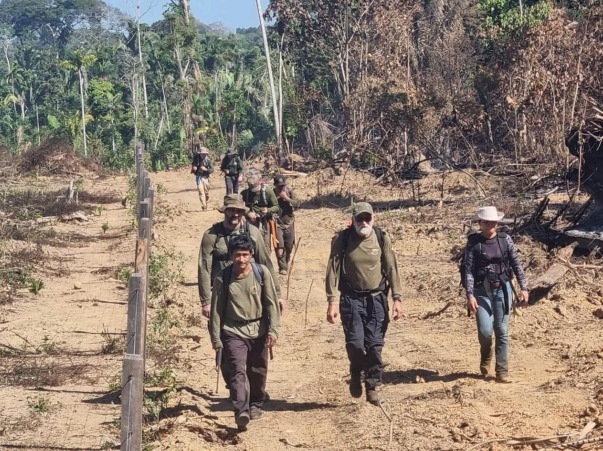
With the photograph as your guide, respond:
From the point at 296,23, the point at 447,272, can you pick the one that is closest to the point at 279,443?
the point at 447,272

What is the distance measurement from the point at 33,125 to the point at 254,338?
54355 millimetres

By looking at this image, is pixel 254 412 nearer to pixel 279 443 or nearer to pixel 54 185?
pixel 279 443

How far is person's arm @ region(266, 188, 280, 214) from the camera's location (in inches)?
527

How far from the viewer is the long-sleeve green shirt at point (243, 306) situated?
7535 mm

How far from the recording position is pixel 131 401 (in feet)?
18.9

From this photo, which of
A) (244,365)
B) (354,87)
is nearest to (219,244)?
(244,365)

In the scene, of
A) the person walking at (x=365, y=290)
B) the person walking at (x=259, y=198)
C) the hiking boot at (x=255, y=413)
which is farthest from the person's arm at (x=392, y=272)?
the person walking at (x=259, y=198)

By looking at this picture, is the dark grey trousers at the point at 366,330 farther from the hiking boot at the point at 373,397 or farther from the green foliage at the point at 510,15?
the green foliage at the point at 510,15

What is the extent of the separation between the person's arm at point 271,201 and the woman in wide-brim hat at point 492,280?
199 inches

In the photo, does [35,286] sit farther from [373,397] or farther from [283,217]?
[373,397]

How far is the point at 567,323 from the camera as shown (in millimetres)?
10891

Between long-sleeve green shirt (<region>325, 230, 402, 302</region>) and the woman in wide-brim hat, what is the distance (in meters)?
0.82

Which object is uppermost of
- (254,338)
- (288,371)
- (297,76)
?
(297,76)

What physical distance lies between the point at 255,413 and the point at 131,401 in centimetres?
245
